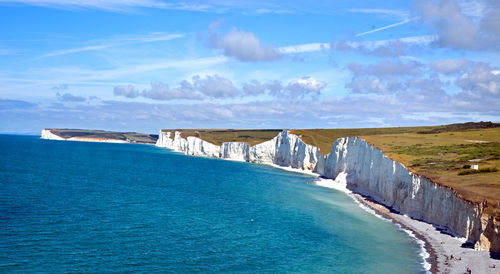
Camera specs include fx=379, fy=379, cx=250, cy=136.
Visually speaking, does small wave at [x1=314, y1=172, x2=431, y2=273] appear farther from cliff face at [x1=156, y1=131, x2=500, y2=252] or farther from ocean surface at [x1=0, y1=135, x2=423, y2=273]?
cliff face at [x1=156, y1=131, x2=500, y2=252]

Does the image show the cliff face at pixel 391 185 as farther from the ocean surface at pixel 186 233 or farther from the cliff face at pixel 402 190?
the ocean surface at pixel 186 233

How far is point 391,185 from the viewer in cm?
4716

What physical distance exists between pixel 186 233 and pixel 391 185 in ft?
92.0

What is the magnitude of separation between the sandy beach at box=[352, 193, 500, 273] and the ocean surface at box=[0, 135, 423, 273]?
1.25m

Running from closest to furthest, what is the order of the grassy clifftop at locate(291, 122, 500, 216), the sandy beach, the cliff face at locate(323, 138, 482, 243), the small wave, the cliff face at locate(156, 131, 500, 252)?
the sandy beach < the small wave < the cliff face at locate(156, 131, 500, 252) < the cliff face at locate(323, 138, 482, 243) < the grassy clifftop at locate(291, 122, 500, 216)

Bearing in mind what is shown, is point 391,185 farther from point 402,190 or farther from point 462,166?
point 462,166

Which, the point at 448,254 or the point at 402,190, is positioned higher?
the point at 402,190

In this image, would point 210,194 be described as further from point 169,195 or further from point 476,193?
point 476,193

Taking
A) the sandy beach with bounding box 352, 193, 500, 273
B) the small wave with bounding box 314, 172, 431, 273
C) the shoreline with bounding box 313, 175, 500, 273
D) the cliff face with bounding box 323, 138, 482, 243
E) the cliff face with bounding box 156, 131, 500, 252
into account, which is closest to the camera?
the sandy beach with bounding box 352, 193, 500, 273

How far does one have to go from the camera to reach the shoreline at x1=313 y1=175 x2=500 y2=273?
24469 mm

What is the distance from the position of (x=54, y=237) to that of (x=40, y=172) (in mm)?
42104

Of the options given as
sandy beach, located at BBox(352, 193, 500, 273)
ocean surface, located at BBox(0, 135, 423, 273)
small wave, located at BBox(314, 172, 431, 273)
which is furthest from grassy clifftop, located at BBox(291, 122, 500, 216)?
ocean surface, located at BBox(0, 135, 423, 273)

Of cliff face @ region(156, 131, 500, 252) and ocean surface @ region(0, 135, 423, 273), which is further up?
cliff face @ region(156, 131, 500, 252)

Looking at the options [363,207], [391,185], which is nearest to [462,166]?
[391,185]
